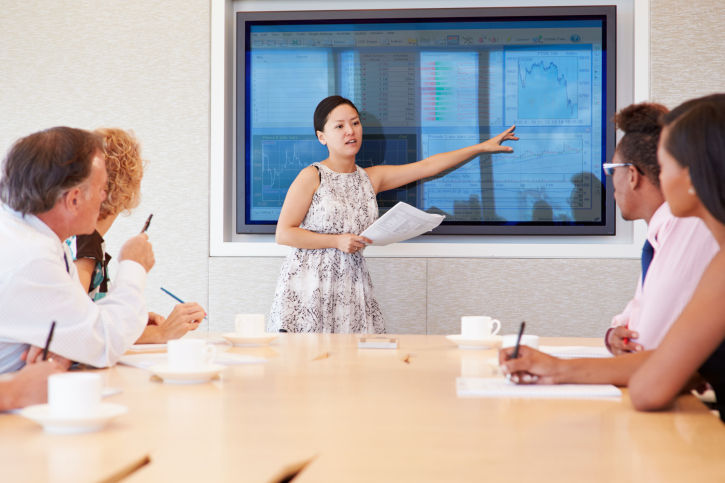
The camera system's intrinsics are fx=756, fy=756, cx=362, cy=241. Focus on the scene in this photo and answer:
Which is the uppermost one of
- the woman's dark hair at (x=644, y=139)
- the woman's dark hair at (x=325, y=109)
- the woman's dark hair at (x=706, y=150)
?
the woman's dark hair at (x=325, y=109)

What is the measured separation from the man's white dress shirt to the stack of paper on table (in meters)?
0.06

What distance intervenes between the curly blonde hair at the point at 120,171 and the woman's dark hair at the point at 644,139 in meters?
1.52

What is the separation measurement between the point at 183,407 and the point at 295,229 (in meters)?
2.00

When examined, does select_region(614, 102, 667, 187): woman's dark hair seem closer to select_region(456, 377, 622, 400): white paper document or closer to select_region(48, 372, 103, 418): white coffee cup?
select_region(456, 377, 622, 400): white paper document

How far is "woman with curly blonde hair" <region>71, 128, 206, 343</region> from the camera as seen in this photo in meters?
2.13

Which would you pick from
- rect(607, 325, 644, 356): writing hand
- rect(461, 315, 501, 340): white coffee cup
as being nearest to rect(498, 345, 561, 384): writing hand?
rect(607, 325, 644, 356): writing hand

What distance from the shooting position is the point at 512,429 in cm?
111

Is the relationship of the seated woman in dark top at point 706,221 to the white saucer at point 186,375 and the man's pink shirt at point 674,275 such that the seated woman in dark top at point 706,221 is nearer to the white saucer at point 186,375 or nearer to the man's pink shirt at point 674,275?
the man's pink shirt at point 674,275

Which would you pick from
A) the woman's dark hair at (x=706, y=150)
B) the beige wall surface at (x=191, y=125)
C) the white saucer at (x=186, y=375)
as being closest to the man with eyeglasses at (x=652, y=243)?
the woman's dark hair at (x=706, y=150)

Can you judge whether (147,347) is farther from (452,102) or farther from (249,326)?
(452,102)

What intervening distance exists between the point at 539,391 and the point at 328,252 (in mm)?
1961

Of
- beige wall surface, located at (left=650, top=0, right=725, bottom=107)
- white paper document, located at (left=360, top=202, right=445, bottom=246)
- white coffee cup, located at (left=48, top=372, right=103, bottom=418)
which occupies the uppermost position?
beige wall surface, located at (left=650, top=0, right=725, bottom=107)

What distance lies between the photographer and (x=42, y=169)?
164 centimetres

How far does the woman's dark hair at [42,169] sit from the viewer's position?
1633 mm
